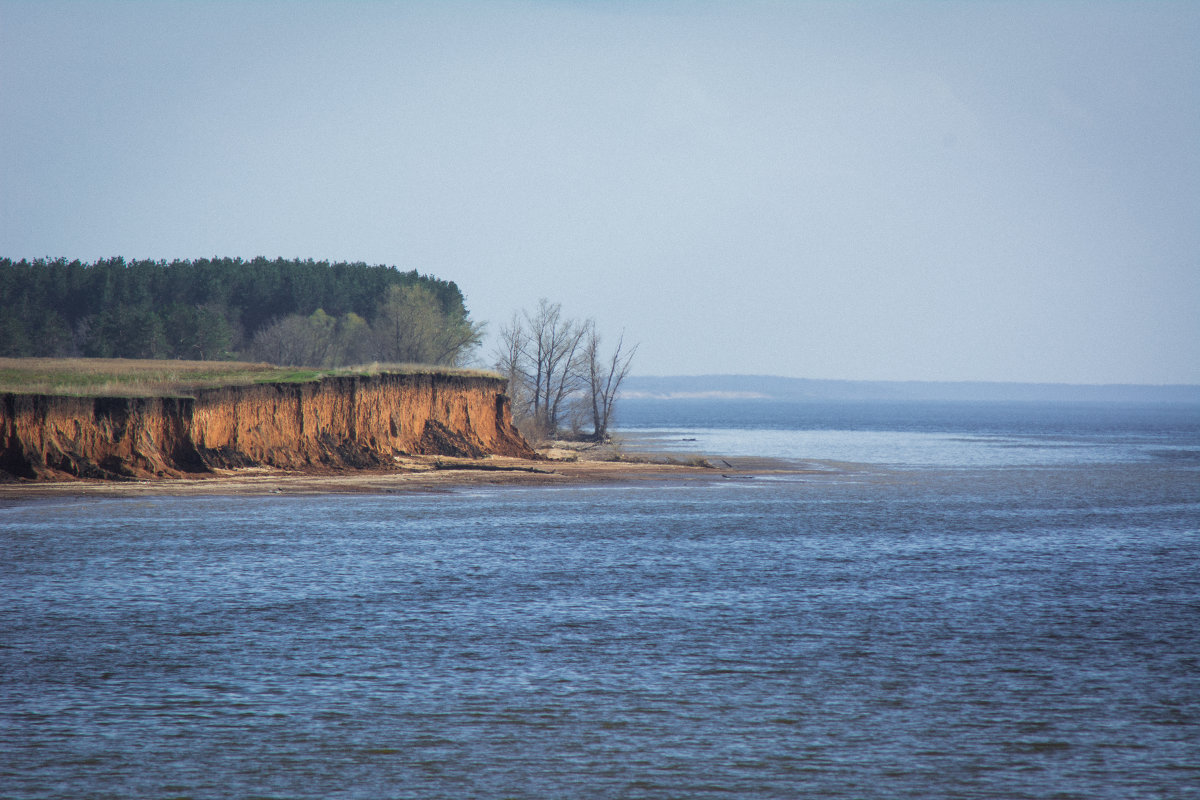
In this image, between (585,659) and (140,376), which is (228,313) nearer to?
(140,376)

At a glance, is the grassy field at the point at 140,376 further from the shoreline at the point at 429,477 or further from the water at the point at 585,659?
the water at the point at 585,659

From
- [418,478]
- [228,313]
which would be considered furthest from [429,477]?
[228,313]

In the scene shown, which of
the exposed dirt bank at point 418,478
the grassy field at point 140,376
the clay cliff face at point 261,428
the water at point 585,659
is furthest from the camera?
the grassy field at point 140,376

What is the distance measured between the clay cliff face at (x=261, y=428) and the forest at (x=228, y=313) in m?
35.4

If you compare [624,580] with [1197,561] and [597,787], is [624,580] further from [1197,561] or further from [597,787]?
[1197,561]

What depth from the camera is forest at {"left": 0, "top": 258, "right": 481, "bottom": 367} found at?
286 ft

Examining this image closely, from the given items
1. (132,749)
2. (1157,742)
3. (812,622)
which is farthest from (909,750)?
(132,749)

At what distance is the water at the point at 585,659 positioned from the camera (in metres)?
11.1

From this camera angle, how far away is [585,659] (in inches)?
627

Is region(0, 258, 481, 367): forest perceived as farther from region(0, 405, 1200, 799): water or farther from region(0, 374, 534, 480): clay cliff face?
region(0, 405, 1200, 799): water

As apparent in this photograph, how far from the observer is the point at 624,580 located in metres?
23.1

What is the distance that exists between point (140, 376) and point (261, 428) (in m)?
5.51

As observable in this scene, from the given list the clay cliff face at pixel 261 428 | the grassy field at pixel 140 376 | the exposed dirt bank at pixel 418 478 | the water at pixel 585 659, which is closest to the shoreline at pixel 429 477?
the exposed dirt bank at pixel 418 478

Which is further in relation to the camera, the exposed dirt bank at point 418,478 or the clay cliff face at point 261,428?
the clay cliff face at point 261,428
